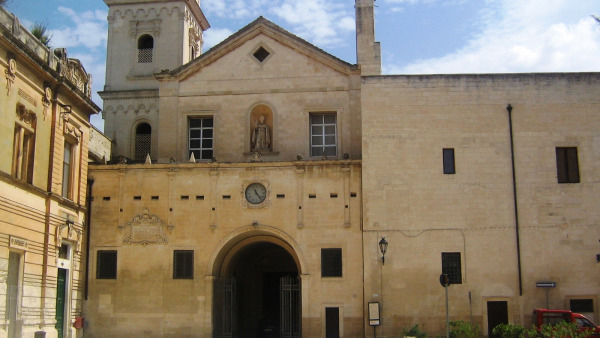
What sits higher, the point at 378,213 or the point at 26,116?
the point at 26,116

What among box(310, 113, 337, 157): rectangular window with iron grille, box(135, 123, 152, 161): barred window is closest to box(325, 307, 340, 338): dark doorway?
box(310, 113, 337, 157): rectangular window with iron grille

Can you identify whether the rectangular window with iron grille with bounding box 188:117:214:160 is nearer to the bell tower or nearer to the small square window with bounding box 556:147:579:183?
the bell tower

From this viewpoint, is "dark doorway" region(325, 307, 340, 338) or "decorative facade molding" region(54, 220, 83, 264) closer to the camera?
"decorative facade molding" region(54, 220, 83, 264)

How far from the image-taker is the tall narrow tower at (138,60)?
3581 cm

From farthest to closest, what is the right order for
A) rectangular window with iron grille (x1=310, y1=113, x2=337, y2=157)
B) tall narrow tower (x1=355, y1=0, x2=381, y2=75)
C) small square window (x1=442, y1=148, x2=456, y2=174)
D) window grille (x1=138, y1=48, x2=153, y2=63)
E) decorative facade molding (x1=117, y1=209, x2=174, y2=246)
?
window grille (x1=138, y1=48, x2=153, y2=63), rectangular window with iron grille (x1=310, y1=113, x2=337, y2=157), tall narrow tower (x1=355, y1=0, x2=381, y2=75), decorative facade molding (x1=117, y1=209, x2=174, y2=246), small square window (x1=442, y1=148, x2=456, y2=174)

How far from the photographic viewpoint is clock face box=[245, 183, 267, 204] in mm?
28719

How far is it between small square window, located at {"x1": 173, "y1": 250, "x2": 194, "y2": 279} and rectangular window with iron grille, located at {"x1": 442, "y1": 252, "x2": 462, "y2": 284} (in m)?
9.77

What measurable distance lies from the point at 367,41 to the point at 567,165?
9.54 m

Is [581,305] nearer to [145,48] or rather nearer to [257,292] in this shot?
[257,292]

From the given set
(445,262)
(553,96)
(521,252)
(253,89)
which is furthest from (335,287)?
(553,96)

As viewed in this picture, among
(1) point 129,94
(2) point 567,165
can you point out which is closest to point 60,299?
(1) point 129,94

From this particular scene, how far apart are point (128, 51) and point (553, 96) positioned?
2090cm

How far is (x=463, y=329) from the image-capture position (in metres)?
25.0

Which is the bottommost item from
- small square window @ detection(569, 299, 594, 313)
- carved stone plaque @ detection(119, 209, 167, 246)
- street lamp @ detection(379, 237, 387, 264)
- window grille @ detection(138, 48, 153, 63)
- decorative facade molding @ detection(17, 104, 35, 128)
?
small square window @ detection(569, 299, 594, 313)
